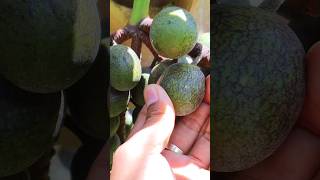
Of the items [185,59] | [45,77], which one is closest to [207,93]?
[185,59]

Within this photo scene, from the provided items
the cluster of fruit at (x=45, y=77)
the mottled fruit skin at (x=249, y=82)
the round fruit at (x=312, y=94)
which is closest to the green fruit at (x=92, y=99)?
the cluster of fruit at (x=45, y=77)

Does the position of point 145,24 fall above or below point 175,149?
above

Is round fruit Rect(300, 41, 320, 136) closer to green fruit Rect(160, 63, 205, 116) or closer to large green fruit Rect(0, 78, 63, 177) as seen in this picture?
green fruit Rect(160, 63, 205, 116)

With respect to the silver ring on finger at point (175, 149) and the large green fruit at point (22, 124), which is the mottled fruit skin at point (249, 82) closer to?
the silver ring on finger at point (175, 149)

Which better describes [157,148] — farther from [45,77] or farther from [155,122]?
[45,77]

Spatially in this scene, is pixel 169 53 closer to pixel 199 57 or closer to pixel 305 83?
pixel 199 57

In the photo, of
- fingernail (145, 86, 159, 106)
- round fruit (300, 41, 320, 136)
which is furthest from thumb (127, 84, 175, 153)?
round fruit (300, 41, 320, 136)

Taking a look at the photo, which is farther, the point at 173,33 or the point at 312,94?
the point at 312,94
